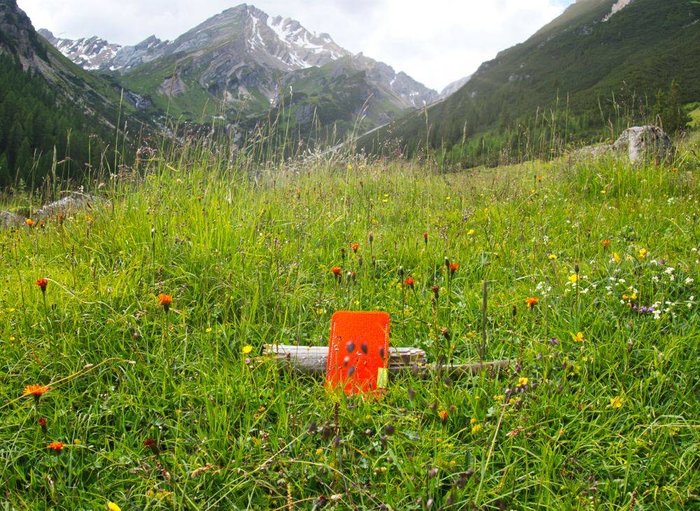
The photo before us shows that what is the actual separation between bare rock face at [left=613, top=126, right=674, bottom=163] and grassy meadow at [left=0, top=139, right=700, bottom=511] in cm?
247

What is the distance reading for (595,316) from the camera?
8.15 feet

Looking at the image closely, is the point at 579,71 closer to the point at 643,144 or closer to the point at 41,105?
the point at 41,105

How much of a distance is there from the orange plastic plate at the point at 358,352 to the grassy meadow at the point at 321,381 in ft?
0.32

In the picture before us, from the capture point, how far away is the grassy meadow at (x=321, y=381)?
65.5 inches

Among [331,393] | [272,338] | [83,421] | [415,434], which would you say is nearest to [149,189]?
[272,338]

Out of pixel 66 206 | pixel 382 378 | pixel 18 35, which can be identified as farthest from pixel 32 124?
pixel 382 378

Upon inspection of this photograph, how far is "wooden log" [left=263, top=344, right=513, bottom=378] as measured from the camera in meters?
2.18

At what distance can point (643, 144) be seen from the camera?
268 inches

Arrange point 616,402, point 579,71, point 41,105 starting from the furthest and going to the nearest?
point 579,71 < point 41,105 < point 616,402

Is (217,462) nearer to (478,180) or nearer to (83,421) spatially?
(83,421)

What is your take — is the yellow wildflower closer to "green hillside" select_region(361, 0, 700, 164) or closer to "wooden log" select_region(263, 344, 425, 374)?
"wooden log" select_region(263, 344, 425, 374)

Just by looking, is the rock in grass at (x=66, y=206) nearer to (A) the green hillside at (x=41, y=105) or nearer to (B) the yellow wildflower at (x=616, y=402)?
(B) the yellow wildflower at (x=616, y=402)

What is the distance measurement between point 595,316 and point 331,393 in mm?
1569

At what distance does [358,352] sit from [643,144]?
6775 mm
